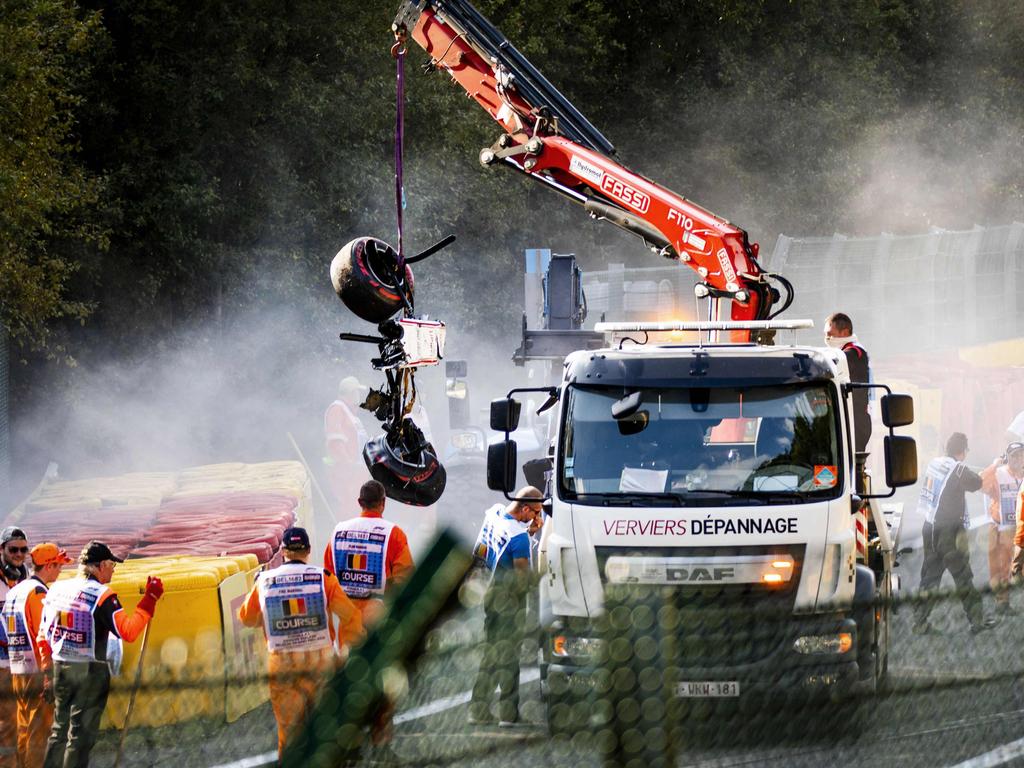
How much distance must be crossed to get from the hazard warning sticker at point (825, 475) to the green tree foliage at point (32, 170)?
1091cm

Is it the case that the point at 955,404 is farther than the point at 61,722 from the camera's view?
Yes

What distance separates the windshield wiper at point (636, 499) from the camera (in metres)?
8.38

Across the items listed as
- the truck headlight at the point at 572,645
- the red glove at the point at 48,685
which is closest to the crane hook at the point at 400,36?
the red glove at the point at 48,685

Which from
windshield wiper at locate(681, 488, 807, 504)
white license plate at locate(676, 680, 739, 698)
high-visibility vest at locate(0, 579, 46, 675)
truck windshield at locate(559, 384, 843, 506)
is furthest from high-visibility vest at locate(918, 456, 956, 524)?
white license plate at locate(676, 680, 739, 698)

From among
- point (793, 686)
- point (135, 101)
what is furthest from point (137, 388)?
Result: point (793, 686)

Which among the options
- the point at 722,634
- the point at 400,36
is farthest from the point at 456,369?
the point at 722,634

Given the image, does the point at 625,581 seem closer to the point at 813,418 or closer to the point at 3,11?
the point at 813,418

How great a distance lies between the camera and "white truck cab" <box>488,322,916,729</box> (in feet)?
27.1

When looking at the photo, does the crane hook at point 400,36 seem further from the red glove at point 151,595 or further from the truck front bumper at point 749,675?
the truck front bumper at point 749,675

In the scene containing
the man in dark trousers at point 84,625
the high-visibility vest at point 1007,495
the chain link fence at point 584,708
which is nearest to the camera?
the chain link fence at point 584,708

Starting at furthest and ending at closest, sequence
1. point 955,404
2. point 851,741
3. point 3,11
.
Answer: point 955,404
point 3,11
point 851,741

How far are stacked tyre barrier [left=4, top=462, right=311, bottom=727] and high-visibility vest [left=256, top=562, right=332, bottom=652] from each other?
235mm

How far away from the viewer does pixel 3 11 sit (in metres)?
17.6

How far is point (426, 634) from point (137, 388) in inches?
825
